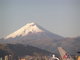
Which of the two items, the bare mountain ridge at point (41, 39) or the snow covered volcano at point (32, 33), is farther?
the bare mountain ridge at point (41, 39)

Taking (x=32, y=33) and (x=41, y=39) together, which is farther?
(x=41, y=39)

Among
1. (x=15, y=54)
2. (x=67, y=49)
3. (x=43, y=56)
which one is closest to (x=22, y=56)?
(x=15, y=54)

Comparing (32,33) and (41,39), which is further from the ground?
(32,33)

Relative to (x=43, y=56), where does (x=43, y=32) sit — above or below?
above

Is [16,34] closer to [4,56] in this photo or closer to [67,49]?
[4,56]

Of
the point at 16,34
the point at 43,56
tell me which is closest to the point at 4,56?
the point at 16,34

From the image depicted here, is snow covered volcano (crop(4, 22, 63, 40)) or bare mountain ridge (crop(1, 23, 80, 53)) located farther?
bare mountain ridge (crop(1, 23, 80, 53))

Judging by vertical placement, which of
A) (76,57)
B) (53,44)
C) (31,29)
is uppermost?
(31,29)
